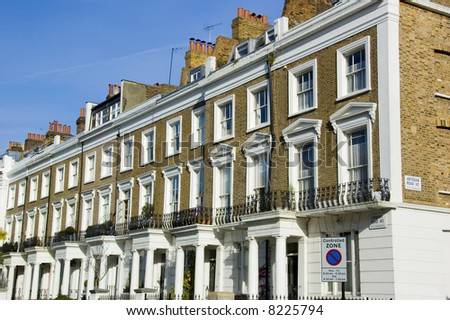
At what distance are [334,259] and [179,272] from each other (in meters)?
11.8

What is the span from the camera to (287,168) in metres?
22.2

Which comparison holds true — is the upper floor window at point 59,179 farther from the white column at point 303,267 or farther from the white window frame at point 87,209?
the white column at point 303,267

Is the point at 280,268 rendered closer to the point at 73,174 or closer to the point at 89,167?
the point at 89,167

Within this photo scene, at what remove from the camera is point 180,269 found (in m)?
26.0

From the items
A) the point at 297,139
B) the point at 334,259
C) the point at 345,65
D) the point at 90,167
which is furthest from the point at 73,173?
the point at 334,259

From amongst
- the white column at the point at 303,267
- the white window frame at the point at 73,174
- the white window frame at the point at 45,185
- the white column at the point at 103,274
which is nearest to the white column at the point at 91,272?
the white column at the point at 103,274

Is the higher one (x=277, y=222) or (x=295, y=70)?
(x=295, y=70)

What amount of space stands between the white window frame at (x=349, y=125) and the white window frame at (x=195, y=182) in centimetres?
855

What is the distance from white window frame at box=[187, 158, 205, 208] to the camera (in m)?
27.5

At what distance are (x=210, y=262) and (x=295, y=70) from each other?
900 centimetres

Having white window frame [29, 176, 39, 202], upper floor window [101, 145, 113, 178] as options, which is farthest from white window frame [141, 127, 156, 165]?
white window frame [29, 176, 39, 202]

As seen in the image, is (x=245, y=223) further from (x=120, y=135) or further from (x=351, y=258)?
(x=120, y=135)
